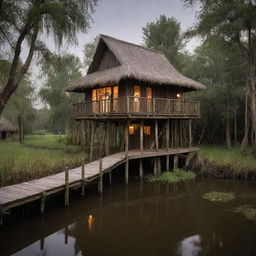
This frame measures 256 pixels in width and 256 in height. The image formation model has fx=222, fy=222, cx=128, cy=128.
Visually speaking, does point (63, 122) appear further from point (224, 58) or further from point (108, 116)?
point (224, 58)

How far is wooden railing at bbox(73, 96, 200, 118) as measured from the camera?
15.0 meters

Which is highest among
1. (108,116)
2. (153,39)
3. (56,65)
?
(153,39)

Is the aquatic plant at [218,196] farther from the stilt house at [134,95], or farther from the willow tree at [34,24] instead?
the willow tree at [34,24]

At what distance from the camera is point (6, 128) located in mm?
39156

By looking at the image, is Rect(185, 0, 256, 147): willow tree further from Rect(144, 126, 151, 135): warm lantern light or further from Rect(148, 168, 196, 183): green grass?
Rect(144, 126, 151, 135): warm lantern light

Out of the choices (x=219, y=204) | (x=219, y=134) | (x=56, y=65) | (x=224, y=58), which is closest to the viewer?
(x=219, y=204)

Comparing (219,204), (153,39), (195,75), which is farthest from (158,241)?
(153,39)

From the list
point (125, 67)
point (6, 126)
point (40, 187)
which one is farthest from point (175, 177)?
point (6, 126)

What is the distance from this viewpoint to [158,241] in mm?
7707

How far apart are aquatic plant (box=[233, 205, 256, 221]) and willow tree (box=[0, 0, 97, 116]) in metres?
11.6

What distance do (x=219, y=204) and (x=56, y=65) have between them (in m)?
11.7

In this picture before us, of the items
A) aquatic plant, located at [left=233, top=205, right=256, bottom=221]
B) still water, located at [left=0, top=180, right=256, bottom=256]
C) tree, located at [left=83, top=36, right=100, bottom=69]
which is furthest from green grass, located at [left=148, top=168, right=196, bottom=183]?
tree, located at [left=83, top=36, right=100, bottom=69]

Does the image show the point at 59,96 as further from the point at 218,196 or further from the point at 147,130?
the point at 218,196

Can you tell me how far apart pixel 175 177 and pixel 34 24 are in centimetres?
1277
